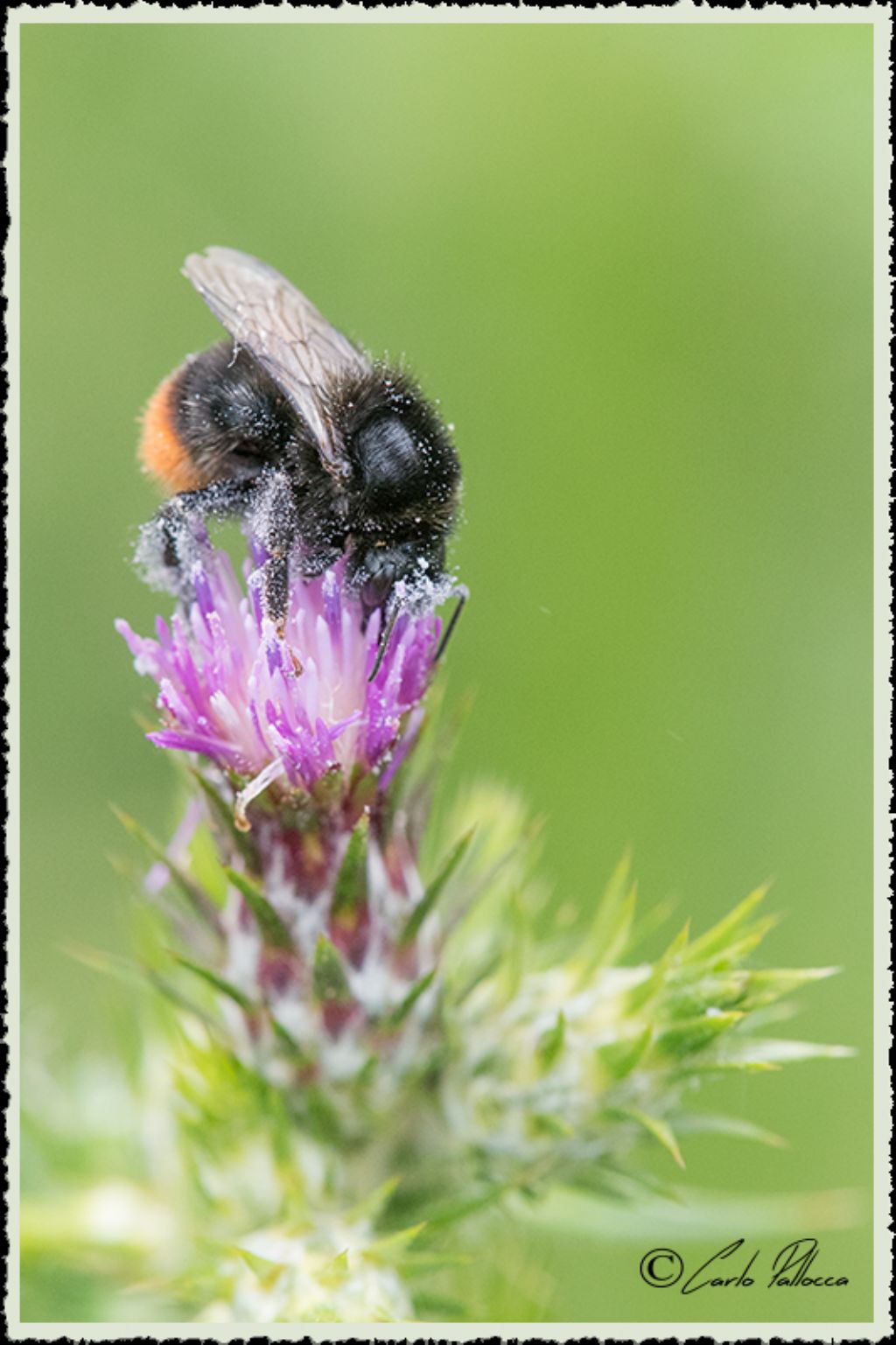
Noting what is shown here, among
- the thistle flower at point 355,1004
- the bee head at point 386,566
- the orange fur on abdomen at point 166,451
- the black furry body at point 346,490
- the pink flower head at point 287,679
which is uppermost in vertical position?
the orange fur on abdomen at point 166,451

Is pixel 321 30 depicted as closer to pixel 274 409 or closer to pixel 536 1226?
pixel 274 409

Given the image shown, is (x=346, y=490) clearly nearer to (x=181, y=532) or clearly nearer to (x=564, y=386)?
(x=181, y=532)

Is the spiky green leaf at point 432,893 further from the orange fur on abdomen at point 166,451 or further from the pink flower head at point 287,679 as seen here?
the orange fur on abdomen at point 166,451
